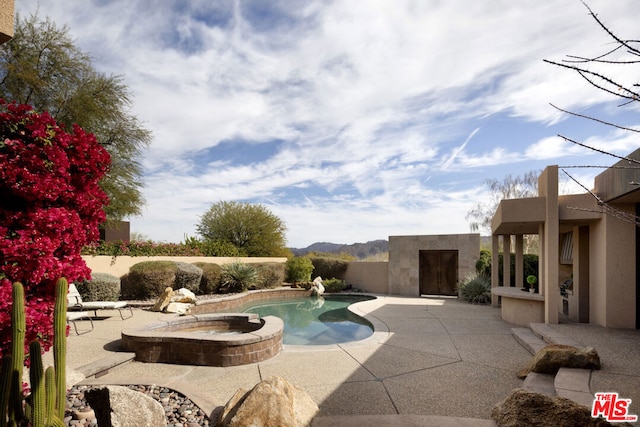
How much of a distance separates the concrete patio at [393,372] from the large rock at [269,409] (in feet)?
0.70

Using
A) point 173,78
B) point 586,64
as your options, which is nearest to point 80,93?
point 173,78

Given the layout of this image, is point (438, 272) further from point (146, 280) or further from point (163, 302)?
point (146, 280)

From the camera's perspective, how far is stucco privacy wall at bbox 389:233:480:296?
1515 centimetres

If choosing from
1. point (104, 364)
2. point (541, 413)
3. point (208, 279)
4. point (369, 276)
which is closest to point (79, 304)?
point (104, 364)

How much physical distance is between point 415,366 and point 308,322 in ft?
17.3

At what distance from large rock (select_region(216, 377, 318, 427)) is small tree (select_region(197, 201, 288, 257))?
18.8m

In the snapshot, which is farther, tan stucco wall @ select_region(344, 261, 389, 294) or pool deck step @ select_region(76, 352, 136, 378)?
tan stucco wall @ select_region(344, 261, 389, 294)

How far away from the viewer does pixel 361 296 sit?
15562mm

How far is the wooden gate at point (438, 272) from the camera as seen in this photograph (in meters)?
15.9

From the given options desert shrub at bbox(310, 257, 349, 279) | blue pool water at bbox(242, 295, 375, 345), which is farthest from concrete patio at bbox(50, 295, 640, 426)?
desert shrub at bbox(310, 257, 349, 279)

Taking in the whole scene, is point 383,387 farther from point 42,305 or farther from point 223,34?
point 223,34

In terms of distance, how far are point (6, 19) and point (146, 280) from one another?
11.1 m

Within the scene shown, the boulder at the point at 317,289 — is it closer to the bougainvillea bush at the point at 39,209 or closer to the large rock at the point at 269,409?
the large rock at the point at 269,409

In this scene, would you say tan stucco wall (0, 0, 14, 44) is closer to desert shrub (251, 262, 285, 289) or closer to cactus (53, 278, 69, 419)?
cactus (53, 278, 69, 419)
